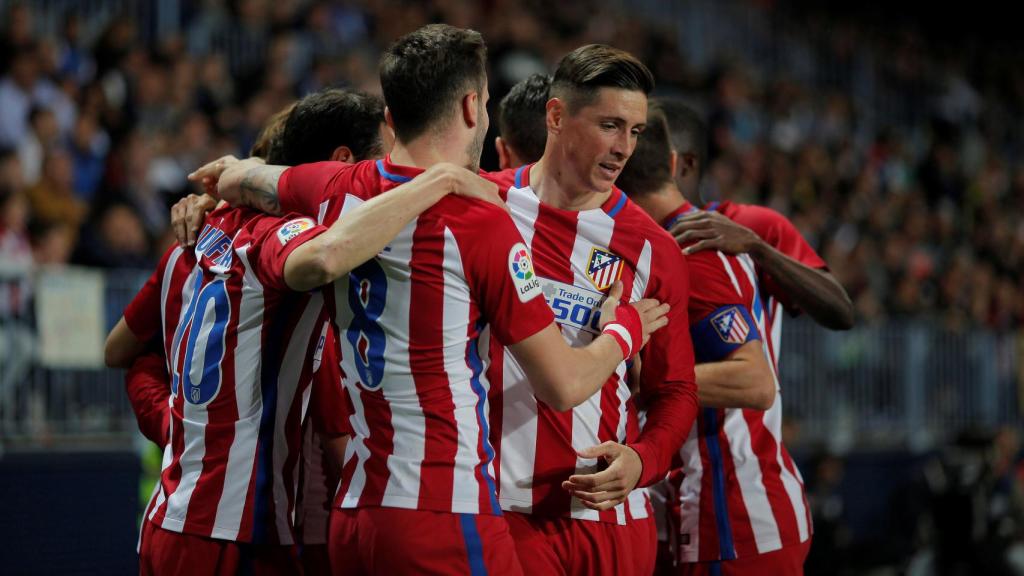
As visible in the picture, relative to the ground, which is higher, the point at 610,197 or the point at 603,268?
the point at 610,197

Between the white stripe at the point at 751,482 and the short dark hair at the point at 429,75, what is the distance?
1.70 m

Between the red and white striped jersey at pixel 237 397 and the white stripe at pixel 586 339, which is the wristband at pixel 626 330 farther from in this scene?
the red and white striped jersey at pixel 237 397

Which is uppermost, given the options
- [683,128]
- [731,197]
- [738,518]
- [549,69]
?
[549,69]

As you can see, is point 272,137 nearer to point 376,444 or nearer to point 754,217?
point 376,444

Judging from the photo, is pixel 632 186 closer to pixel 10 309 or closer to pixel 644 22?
pixel 10 309

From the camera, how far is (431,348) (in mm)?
3229

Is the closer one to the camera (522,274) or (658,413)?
(522,274)

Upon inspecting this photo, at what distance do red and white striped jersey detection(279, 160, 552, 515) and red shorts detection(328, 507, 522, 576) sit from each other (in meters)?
0.03

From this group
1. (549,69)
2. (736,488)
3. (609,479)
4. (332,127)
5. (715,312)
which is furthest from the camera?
(549,69)

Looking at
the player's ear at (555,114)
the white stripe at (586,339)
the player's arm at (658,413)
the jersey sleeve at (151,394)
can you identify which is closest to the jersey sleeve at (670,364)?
the player's arm at (658,413)

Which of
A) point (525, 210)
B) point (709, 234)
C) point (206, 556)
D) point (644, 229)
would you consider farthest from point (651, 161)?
point (206, 556)

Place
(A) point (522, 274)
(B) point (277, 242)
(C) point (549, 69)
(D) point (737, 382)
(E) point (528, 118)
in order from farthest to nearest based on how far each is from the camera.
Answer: (C) point (549, 69), (E) point (528, 118), (D) point (737, 382), (B) point (277, 242), (A) point (522, 274)

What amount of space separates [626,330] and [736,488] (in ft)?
3.72

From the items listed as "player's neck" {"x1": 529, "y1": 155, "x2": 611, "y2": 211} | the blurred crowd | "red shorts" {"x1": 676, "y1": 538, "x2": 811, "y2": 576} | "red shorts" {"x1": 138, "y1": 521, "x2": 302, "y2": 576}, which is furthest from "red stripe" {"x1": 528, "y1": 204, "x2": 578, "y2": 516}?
the blurred crowd
